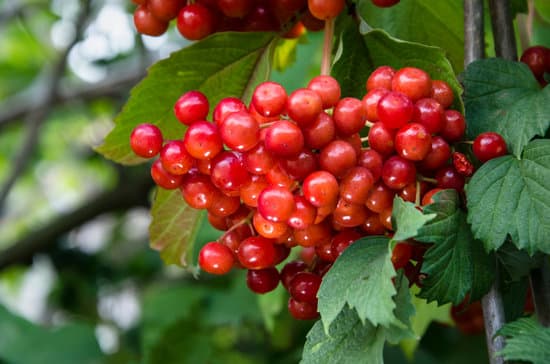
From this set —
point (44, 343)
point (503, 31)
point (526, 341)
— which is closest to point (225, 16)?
point (503, 31)

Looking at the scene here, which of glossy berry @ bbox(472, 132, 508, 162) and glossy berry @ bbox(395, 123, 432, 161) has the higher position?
glossy berry @ bbox(395, 123, 432, 161)

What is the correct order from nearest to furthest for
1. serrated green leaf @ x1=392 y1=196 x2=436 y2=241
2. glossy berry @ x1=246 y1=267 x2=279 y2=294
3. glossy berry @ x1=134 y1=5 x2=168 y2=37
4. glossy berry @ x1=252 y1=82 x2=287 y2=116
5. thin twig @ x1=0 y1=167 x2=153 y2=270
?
serrated green leaf @ x1=392 y1=196 x2=436 y2=241 < glossy berry @ x1=252 y1=82 x2=287 y2=116 < glossy berry @ x1=246 y1=267 x2=279 y2=294 < glossy berry @ x1=134 y1=5 x2=168 y2=37 < thin twig @ x1=0 y1=167 x2=153 y2=270

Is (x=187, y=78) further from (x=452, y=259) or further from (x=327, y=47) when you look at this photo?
(x=452, y=259)

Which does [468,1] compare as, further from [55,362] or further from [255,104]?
[55,362]

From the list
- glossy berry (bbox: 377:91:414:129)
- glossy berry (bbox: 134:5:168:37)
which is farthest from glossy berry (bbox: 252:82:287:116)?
glossy berry (bbox: 134:5:168:37)

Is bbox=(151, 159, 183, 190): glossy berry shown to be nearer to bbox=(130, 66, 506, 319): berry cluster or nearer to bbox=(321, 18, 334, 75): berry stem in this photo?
bbox=(130, 66, 506, 319): berry cluster

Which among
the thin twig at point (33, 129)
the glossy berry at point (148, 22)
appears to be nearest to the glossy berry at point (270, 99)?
the glossy berry at point (148, 22)

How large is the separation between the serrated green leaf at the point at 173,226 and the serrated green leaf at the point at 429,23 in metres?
0.41

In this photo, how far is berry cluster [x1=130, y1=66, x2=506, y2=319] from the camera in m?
0.75

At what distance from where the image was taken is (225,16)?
1.05 meters

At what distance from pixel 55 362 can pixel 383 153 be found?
166cm

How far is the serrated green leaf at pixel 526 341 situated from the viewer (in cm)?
69

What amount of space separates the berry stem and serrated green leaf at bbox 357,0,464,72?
17 centimetres

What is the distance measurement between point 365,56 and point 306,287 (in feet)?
1.12
